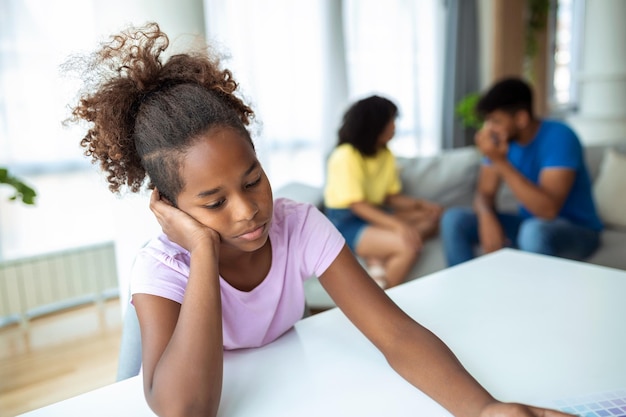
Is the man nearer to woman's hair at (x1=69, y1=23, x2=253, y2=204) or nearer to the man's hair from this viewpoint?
the man's hair

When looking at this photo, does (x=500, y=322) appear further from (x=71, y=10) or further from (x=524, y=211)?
(x=71, y=10)

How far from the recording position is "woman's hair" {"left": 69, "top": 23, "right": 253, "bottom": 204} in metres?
0.90

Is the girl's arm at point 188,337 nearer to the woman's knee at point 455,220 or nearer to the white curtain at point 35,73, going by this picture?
the woman's knee at point 455,220

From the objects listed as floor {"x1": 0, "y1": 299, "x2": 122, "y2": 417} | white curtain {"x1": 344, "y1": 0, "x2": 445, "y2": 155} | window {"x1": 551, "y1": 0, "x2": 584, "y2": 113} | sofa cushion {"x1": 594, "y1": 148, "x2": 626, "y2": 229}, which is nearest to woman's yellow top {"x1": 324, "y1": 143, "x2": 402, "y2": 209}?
sofa cushion {"x1": 594, "y1": 148, "x2": 626, "y2": 229}

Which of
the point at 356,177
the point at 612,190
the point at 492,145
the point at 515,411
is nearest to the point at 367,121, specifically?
the point at 356,177

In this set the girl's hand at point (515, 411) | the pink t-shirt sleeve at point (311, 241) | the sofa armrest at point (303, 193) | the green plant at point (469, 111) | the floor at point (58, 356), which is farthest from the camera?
the green plant at point (469, 111)

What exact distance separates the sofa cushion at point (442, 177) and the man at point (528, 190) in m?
0.43

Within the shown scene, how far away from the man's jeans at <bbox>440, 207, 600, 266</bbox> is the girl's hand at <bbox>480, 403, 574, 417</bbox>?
1582mm

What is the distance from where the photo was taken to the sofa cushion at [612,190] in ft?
8.59

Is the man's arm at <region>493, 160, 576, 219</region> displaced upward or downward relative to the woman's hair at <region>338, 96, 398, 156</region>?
downward

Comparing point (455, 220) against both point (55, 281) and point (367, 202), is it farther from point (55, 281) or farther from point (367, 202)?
point (55, 281)

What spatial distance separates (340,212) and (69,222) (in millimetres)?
1416

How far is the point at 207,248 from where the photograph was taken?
0.88 m

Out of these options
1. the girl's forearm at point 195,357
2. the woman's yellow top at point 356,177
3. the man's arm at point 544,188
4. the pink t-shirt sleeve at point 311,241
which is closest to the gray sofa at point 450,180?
the woman's yellow top at point 356,177
